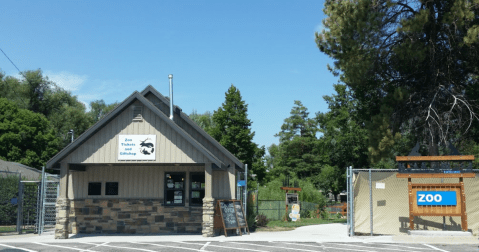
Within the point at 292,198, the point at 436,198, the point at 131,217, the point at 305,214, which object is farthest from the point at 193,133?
the point at 305,214

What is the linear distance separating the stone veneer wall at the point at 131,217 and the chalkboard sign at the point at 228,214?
165cm

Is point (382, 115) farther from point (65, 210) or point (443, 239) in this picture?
point (65, 210)

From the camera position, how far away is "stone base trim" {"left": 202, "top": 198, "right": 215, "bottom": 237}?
1675cm

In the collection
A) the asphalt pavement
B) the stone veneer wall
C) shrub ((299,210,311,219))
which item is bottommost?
shrub ((299,210,311,219))

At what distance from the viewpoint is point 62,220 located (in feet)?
55.2

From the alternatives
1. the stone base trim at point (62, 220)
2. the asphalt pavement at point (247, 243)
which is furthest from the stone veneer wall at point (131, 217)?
the stone base trim at point (62, 220)

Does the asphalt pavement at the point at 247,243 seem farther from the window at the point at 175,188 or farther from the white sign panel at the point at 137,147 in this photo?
the white sign panel at the point at 137,147

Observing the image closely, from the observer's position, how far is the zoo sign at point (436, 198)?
15.3 meters

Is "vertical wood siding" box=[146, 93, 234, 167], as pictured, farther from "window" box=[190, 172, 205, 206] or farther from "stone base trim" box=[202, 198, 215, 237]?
"stone base trim" box=[202, 198, 215, 237]

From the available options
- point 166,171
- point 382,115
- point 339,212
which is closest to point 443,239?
point 382,115

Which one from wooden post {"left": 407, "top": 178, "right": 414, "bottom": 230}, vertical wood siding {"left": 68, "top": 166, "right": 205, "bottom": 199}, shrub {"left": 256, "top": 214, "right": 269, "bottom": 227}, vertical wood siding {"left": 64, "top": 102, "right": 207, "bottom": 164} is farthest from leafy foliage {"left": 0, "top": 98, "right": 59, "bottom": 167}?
wooden post {"left": 407, "top": 178, "right": 414, "bottom": 230}

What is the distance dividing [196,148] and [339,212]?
20614mm

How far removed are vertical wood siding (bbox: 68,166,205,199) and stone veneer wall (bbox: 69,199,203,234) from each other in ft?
0.97

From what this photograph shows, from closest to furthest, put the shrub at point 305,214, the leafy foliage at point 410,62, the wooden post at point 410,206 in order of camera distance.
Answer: the wooden post at point 410,206 < the leafy foliage at point 410,62 < the shrub at point 305,214
